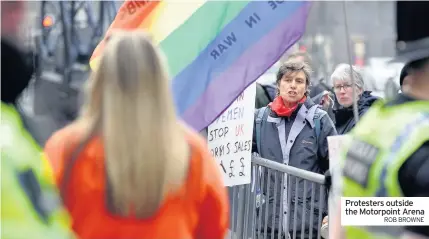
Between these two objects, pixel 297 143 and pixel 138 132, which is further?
pixel 297 143

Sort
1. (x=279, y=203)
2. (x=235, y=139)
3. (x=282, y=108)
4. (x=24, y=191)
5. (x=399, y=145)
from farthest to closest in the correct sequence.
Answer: (x=235, y=139) < (x=282, y=108) < (x=279, y=203) < (x=399, y=145) < (x=24, y=191)

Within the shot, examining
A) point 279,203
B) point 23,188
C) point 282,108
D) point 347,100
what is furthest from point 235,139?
point 23,188

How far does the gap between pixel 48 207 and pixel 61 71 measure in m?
17.6

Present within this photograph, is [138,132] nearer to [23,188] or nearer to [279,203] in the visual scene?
[23,188]

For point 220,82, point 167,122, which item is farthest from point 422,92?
point 220,82

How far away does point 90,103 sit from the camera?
3.87m

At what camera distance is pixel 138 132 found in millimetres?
3723

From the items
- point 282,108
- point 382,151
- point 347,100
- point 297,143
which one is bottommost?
point 382,151

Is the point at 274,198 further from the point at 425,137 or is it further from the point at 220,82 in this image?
the point at 425,137

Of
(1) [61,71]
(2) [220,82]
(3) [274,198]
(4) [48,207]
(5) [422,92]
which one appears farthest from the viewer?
(1) [61,71]

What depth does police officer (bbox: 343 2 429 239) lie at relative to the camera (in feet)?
12.0

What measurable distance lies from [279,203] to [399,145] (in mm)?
3808

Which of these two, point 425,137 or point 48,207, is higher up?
point 425,137

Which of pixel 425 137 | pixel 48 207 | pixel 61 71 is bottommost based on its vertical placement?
pixel 48 207
